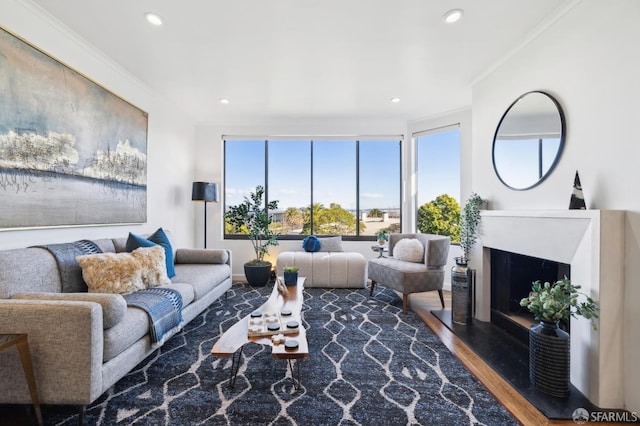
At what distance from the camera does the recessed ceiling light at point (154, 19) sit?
206 cm

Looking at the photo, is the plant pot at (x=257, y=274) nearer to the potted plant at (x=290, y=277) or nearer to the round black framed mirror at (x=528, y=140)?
the potted plant at (x=290, y=277)

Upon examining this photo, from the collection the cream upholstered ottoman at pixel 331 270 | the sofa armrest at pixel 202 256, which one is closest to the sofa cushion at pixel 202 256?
the sofa armrest at pixel 202 256

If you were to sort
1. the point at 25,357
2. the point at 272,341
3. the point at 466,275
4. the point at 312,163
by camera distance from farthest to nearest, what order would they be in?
the point at 312,163 < the point at 466,275 < the point at 272,341 < the point at 25,357

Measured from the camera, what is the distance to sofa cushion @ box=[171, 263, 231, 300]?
258 cm

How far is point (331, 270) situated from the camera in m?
3.99

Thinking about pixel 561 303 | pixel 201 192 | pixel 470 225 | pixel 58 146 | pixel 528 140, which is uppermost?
pixel 528 140

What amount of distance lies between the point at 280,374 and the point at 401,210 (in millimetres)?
3469

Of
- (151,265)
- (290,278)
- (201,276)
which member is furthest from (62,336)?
(290,278)

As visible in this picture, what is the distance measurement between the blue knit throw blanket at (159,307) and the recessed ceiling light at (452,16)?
10.1 ft

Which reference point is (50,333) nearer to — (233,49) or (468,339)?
(233,49)

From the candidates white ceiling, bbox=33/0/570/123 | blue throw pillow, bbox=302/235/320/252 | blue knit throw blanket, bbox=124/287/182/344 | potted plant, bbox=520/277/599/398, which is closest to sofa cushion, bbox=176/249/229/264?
blue knit throw blanket, bbox=124/287/182/344

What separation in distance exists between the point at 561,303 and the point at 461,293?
1.07m

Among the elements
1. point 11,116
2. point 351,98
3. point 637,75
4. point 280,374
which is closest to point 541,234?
point 637,75

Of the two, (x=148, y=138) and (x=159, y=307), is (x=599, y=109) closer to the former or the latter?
(x=159, y=307)
